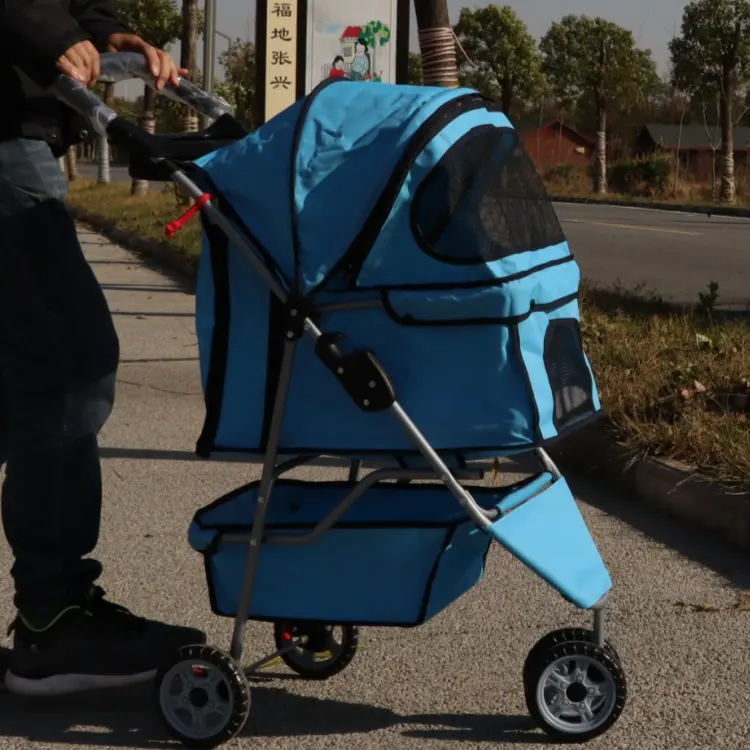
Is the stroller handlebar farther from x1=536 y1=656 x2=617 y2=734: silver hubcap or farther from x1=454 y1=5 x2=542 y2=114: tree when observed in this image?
x1=454 y1=5 x2=542 y2=114: tree

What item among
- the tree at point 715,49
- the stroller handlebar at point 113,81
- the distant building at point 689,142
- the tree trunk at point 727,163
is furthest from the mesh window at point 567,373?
the distant building at point 689,142

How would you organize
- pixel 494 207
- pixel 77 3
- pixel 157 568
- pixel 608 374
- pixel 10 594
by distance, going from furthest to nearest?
pixel 608 374
pixel 157 568
pixel 10 594
pixel 77 3
pixel 494 207

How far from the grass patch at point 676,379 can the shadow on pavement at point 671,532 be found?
186 millimetres

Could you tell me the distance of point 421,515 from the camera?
3.10 metres

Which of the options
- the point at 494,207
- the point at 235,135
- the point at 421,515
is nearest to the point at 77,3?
the point at 235,135

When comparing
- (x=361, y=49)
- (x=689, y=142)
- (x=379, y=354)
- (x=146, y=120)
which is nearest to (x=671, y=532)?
(x=379, y=354)

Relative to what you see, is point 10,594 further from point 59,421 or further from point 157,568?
point 59,421

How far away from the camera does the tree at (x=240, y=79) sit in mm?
19766

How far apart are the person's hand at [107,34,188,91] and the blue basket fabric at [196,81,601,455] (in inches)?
14.0

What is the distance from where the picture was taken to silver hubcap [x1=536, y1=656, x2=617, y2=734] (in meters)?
2.83

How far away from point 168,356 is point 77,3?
5.07 m

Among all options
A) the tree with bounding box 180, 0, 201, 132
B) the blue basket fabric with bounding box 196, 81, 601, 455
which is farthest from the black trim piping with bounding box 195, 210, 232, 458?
the tree with bounding box 180, 0, 201, 132

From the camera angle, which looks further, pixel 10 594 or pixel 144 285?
pixel 144 285

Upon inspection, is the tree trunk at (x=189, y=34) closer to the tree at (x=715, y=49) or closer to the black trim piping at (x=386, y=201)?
the black trim piping at (x=386, y=201)
